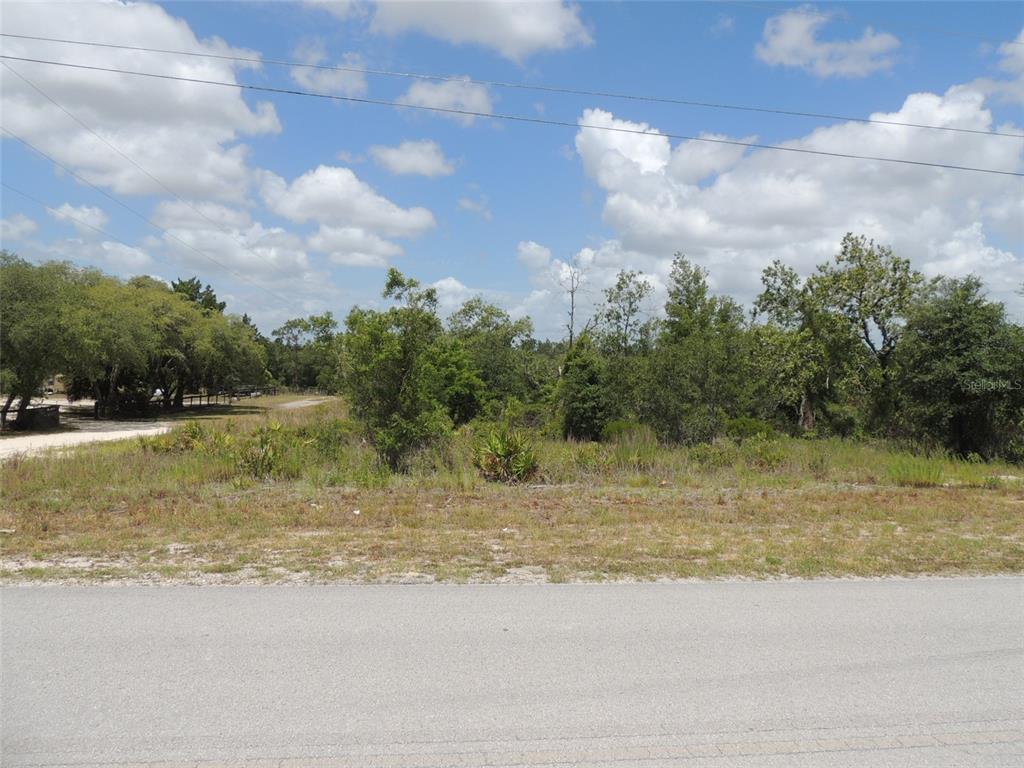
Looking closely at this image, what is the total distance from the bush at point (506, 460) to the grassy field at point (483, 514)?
333mm

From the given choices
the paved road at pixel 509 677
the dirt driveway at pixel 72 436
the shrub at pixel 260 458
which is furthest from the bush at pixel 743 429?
the dirt driveway at pixel 72 436

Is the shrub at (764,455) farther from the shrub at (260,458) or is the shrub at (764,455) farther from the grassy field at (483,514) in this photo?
the shrub at (260,458)

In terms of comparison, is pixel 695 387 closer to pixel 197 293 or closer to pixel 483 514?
pixel 483 514

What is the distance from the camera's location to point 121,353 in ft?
139

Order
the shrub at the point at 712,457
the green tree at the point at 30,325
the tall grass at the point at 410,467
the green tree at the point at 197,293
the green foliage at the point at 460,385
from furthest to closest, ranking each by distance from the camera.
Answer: the green tree at the point at 197,293 < the green tree at the point at 30,325 < the green foliage at the point at 460,385 < the shrub at the point at 712,457 < the tall grass at the point at 410,467

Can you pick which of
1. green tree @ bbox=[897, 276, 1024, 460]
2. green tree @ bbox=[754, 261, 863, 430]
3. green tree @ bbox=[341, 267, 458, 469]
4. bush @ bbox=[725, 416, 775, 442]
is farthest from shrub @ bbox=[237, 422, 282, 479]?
green tree @ bbox=[754, 261, 863, 430]

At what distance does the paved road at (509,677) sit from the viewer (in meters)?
→ 3.77

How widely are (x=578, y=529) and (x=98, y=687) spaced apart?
6.24 meters

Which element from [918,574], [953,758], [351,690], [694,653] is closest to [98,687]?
[351,690]

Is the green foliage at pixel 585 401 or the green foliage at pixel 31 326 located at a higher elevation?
the green foliage at pixel 31 326

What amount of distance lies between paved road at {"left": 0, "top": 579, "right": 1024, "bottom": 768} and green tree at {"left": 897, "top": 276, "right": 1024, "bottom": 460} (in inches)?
669

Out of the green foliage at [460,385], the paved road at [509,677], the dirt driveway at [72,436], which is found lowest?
the dirt driveway at [72,436]

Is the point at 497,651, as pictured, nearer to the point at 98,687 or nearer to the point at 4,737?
the point at 98,687

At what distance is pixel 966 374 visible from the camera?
68.2 ft
